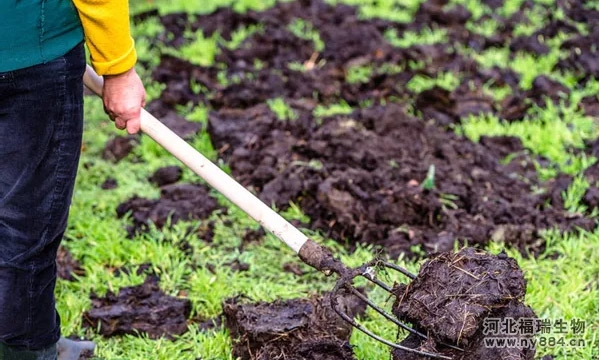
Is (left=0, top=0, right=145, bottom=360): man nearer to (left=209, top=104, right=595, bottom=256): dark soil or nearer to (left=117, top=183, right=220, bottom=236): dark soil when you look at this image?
(left=117, top=183, right=220, bottom=236): dark soil

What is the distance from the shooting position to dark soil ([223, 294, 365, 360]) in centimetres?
292

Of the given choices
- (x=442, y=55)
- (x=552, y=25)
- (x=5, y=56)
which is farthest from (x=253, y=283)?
(x=552, y=25)

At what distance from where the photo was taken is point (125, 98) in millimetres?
2691

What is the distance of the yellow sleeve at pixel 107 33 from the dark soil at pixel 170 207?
1670mm

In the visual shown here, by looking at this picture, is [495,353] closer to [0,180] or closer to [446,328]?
[446,328]

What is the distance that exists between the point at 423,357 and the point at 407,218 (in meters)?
1.54

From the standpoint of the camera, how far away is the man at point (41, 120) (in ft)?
7.88

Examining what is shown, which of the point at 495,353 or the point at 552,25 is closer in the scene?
the point at 495,353

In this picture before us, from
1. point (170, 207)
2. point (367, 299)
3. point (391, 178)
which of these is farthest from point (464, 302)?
point (170, 207)

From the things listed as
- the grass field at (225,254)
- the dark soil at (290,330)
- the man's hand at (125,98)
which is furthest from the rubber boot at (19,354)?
the man's hand at (125,98)

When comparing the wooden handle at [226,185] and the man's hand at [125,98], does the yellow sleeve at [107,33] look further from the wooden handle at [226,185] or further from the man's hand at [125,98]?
the wooden handle at [226,185]

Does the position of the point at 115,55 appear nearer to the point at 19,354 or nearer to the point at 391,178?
the point at 19,354

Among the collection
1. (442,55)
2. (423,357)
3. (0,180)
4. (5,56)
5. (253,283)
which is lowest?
(442,55)

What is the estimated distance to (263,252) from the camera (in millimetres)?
3973
